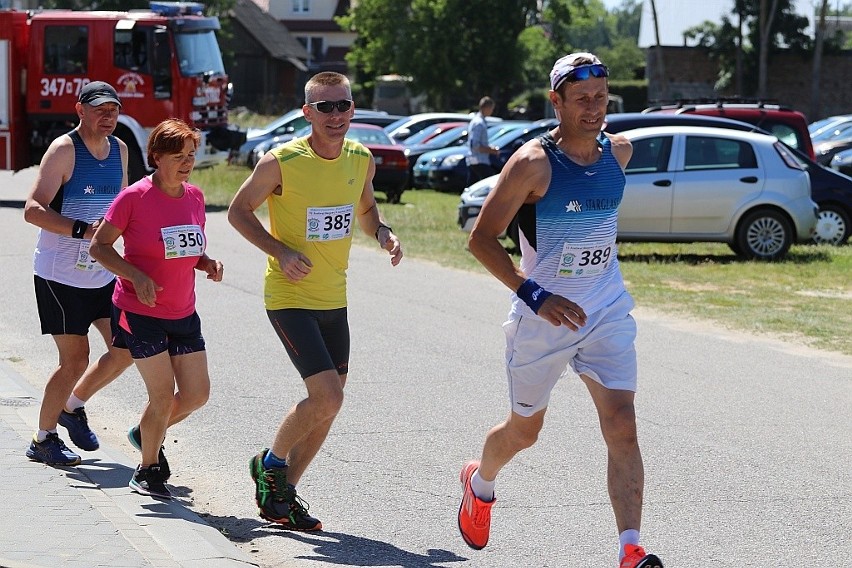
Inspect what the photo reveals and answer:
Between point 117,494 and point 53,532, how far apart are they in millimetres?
865

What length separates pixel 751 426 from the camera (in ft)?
26.6

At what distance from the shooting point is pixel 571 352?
532 cm

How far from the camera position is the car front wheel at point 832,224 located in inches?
762

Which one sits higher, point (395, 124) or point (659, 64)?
point (659, 64)

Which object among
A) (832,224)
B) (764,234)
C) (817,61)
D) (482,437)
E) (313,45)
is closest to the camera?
(482,437)

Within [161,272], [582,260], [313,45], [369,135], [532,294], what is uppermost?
[313,45]

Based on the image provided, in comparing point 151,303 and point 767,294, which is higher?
point 151,303

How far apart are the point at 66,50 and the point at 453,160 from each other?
882 centimetres

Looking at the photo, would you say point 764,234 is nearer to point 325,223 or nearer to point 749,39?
point 325,223

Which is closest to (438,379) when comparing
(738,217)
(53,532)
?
(53,532)

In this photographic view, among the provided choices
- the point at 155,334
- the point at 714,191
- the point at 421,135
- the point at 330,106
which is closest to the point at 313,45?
the point at 421,135

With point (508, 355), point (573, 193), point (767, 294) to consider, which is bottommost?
point (767, 294)

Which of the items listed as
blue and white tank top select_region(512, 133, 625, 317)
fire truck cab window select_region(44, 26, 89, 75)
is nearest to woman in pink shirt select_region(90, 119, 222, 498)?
blue and white tank top select_region(512, 133, 625, 317)

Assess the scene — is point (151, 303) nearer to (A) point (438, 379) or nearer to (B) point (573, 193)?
(B) point (573, 193)
